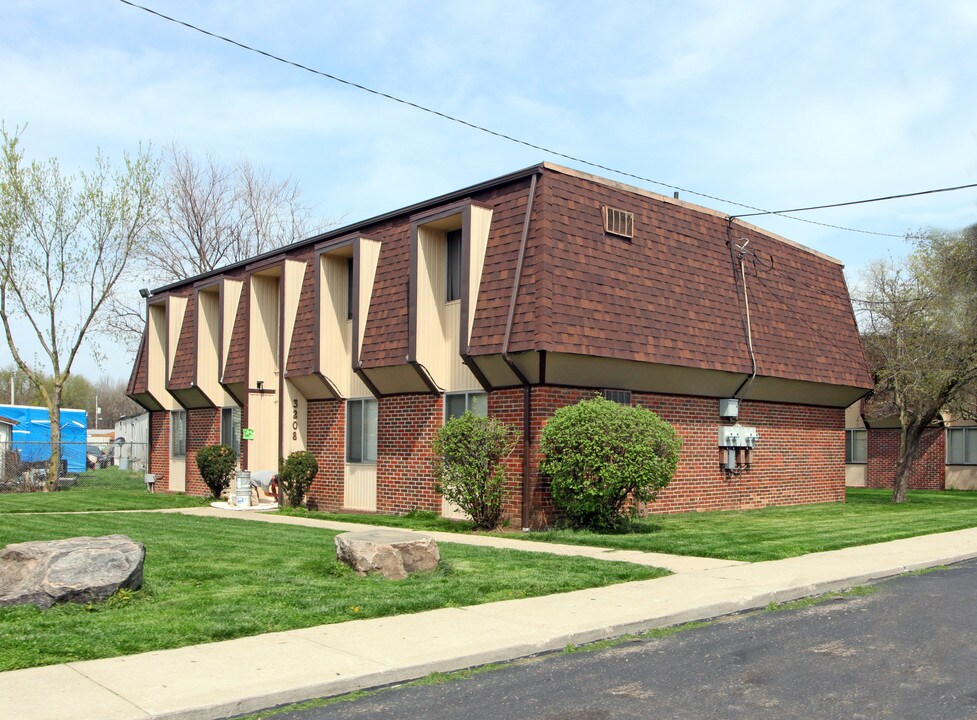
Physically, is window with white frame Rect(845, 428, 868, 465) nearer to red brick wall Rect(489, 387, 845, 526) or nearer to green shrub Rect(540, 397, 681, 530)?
red brick wall Rect(489, 387, 845, 526)

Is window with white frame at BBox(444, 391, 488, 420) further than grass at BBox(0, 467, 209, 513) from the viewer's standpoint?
No

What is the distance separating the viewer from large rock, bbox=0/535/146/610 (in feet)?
28.6

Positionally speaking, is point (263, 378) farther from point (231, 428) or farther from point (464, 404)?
point (464, 404)

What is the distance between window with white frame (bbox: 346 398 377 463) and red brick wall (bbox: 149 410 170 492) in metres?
10.5

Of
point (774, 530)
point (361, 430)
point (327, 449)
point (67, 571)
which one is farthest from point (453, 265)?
point (67, 571)

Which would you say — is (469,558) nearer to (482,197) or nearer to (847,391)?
(482,197)

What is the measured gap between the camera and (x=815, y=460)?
77.0 feet

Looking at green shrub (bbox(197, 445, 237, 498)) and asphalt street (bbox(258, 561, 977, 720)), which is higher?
green shrub (bbox(197, 445, 237, 498))

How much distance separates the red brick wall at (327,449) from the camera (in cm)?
2162

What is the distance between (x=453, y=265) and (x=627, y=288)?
11.8 feet

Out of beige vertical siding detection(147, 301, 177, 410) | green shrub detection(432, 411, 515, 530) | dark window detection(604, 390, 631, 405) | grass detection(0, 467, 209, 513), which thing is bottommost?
grass detection(0, 467, 209, 513)

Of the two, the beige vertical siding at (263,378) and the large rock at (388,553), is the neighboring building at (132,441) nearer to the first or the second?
the beige vertical siding at (263,378)

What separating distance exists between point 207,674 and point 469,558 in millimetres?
5960

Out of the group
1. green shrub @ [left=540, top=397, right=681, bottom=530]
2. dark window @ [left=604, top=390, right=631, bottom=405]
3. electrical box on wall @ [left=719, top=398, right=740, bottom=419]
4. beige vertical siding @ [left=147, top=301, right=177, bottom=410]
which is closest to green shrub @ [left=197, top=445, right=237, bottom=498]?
beige vertical siding @ [left=147, top=301, right=177, bottom=410]
